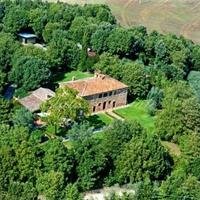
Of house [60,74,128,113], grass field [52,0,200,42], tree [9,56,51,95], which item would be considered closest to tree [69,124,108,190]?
house [60,74,128,113]

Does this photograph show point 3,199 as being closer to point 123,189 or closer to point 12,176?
point 12,176

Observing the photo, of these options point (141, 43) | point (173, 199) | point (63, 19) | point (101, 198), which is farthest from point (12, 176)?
point (63, 19)

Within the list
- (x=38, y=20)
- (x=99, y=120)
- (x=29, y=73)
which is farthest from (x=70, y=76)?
(x=38, y=20)

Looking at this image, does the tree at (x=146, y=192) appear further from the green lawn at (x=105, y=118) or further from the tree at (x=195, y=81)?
the tree at (x=195, y=81)

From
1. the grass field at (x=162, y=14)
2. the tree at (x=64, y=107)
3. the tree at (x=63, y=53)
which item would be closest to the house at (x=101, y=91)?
the tree at (x=64, y=107)

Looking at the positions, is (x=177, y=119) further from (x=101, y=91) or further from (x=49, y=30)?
(x=49, y=30)
